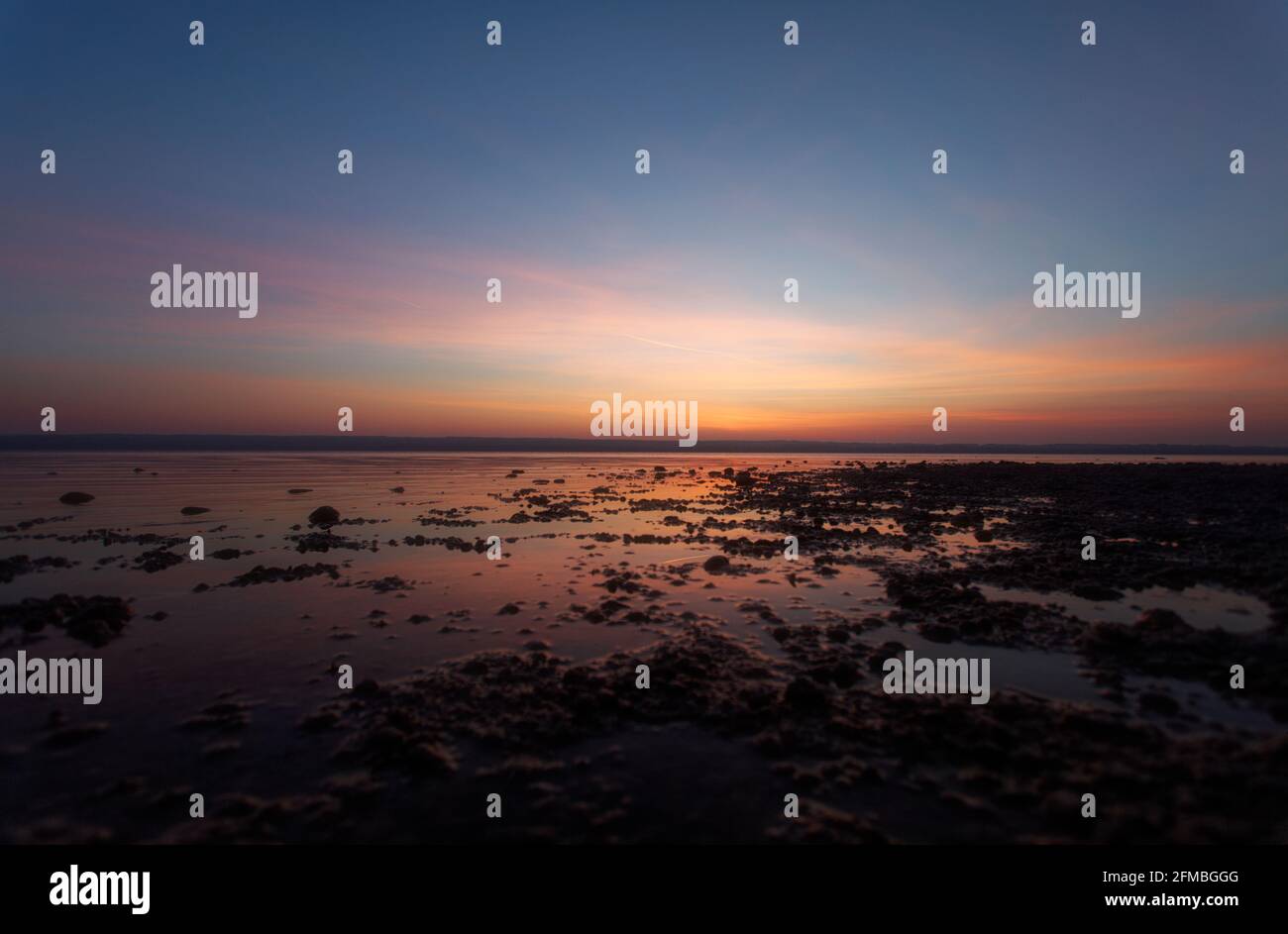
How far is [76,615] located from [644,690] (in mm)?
11265

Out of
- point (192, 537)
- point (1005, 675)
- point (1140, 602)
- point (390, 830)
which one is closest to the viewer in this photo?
point (390, 830)

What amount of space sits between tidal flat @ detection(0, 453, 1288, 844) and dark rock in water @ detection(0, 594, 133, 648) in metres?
0.06

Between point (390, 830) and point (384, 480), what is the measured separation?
3689 centimetres

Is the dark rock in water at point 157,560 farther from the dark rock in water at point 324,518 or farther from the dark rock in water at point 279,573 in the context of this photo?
the dark rock in water at point 324,518

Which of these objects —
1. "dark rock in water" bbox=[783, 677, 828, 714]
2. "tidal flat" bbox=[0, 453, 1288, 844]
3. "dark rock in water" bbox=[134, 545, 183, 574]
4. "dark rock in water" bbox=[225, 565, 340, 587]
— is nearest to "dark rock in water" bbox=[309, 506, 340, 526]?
"tidal flat" bbox=[0, 453, 1288, 844]

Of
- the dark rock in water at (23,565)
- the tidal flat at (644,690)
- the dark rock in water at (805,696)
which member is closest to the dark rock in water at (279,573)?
the tidal flat at (644,690)

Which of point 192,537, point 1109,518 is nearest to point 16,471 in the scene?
point 192,537

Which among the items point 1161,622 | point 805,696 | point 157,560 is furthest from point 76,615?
point 1161,622

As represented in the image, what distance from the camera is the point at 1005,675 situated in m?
8.34

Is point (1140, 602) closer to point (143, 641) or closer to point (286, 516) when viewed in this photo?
point (143, 641)

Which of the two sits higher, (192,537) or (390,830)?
(192,537)

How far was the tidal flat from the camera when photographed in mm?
5383

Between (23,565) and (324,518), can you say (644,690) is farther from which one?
(324,518)

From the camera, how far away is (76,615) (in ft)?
34.8
